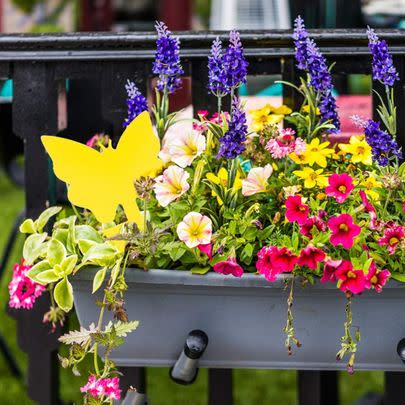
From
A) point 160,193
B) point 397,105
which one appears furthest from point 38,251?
point 397,105

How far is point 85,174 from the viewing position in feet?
4.60

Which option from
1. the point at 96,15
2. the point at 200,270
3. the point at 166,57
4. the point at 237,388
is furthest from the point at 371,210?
the point at 96,15

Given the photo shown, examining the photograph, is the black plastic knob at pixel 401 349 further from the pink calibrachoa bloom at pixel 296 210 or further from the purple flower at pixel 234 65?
the purple flower at pixel 234 65

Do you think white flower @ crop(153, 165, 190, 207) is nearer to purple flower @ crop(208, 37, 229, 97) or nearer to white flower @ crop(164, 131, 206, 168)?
white flower @ crop(164, 131, 206, 168)

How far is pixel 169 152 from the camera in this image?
1.44m

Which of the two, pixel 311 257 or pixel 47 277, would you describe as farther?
pixel 47 277

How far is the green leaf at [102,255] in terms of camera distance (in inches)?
53.2

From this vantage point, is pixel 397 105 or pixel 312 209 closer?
pixel 312 209

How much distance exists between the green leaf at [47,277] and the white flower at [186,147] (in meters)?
0.26

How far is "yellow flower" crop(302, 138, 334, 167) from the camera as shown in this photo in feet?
4.56

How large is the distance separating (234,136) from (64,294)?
37 cm

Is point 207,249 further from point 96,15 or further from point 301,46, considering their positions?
point 96,15

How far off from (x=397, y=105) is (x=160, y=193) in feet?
1.68

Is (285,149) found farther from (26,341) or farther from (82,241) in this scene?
(26,341)
